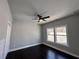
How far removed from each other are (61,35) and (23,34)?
124 inches

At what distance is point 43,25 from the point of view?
276 inches

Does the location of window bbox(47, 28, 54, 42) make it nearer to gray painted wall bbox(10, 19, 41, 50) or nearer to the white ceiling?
gray painted wall bbox(10, 19, 41, 50)

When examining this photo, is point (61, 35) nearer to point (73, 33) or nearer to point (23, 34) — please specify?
point (73, 33)

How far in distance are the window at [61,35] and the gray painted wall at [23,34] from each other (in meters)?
2.35

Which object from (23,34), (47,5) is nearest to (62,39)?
(47,5)

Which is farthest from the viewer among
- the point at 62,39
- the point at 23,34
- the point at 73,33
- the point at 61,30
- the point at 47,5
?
the point at 23,34

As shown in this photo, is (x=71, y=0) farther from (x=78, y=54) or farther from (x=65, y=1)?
(x=78, y=54)

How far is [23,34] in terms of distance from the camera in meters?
5.33

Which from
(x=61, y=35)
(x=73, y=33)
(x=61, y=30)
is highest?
(x=61, y=30)

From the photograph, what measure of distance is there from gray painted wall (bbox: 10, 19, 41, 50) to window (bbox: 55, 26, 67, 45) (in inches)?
92.7

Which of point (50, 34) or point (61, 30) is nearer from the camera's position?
point (61, 30)

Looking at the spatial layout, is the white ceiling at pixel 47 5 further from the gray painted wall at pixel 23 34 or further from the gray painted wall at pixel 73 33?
the gray painted wall at pixel 23 34

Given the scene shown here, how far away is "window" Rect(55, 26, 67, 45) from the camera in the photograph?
14.2 ft

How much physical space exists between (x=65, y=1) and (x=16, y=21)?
387cm
